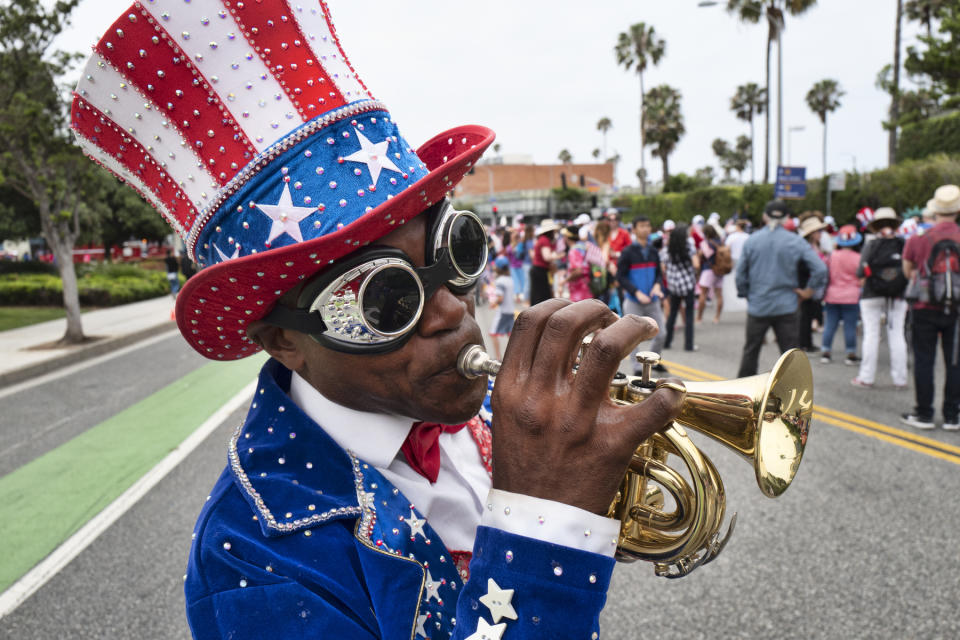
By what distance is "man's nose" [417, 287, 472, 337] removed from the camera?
1268 millimetres

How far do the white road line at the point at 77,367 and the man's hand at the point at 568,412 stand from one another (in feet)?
31.2

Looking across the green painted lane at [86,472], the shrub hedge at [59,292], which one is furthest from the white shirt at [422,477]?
the shrub hedge at [59,292]

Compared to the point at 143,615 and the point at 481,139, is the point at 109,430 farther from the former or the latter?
the point at 481,139

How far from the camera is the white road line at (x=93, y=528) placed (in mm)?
3643

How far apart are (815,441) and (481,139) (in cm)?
517

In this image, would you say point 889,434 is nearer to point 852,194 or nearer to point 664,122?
point 852,194

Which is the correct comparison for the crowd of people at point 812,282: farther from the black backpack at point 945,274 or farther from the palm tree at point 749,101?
the palm tree at point 749,101

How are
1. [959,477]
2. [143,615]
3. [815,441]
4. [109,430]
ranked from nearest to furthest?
1. [143,615]
2. [959,477]
3. [815,441]
4. [109,430]

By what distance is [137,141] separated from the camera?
1312 mm

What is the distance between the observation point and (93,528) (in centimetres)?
435

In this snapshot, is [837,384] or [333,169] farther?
[837,384]

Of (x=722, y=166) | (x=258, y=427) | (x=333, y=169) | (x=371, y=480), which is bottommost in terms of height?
(x=371, y=480)

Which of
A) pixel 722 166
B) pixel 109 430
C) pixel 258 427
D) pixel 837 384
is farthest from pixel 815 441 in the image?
pixel 722 166

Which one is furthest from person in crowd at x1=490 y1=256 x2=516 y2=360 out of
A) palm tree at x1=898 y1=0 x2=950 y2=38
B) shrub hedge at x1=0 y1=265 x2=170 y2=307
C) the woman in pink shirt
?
palm tree at x1=898 y1=0 x2=950 y2=38
